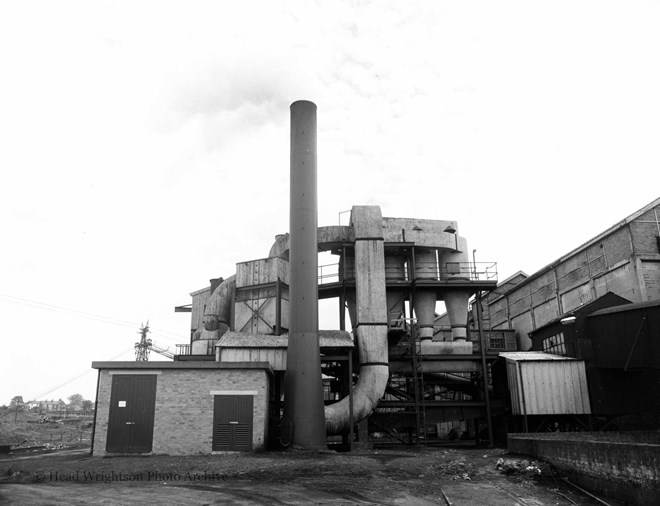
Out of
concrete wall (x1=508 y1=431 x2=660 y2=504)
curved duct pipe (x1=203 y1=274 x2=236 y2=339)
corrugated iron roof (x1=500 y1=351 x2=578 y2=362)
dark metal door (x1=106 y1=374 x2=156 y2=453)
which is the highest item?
curved duct pipe (x1=203 y1=274 x2=236 y2=339)

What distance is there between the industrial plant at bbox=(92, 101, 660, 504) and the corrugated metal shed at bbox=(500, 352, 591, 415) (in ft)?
0.18

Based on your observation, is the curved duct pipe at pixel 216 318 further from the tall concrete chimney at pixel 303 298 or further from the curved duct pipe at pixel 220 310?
the tall concrete chimney at pixel 303 298

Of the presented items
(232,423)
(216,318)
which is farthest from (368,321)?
(232,423)

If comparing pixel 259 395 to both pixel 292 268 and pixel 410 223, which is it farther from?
pixel 410 223

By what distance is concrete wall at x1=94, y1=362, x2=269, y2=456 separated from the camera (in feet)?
63.7

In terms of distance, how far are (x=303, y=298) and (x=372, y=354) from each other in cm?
591

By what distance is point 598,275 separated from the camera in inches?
1276

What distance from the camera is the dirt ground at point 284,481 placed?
11.6m

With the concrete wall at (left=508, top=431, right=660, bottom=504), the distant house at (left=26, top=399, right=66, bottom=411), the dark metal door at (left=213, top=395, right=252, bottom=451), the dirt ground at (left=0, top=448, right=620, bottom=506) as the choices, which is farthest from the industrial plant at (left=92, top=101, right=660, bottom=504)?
the distant house at (left=26, top=399, right=66, bottom=411)

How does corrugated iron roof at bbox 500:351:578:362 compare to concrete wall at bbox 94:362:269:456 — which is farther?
corrugated iron roof at bbox 500:351:578:362

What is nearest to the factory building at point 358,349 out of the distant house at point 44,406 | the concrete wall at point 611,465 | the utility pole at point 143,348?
the concrete wall at point 611,465

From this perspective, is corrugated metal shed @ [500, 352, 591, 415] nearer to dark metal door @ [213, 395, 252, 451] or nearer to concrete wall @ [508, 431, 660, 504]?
concrete wall @ [508, 431, 660, 504]

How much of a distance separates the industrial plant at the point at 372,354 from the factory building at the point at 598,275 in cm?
10

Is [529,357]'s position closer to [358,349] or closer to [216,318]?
[358,349]
